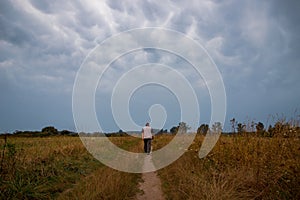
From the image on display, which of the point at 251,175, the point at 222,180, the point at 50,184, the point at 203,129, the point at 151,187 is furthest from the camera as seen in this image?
the point at 203,129

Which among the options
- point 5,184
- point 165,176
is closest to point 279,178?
point 165,176

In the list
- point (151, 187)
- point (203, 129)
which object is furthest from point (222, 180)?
point (203, 129)

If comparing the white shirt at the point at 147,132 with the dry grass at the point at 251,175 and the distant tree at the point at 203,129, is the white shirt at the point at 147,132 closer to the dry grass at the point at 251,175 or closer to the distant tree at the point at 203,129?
the distant tree at the point at 203,129

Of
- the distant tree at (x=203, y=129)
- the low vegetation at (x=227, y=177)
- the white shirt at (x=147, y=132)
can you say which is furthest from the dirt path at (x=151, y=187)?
the white shirt at (x=147, y=132)

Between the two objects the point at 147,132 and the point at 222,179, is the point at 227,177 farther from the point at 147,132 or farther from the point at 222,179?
the point at 147,132

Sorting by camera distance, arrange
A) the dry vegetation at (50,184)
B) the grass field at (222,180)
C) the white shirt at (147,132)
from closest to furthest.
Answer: the grass field at (222,180)
the dry vegetation at (50,184)
the white shirt at (147,132)

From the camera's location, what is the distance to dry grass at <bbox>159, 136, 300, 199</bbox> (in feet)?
16.2

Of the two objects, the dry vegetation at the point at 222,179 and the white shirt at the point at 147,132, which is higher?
the white shirt at the point at 147,132

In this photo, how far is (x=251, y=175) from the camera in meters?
5.86

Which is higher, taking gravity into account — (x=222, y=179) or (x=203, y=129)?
(x=203, y=129)

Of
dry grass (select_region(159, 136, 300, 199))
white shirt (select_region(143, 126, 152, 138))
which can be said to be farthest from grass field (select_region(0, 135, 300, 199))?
white shirt (select_region(143, 126, 152, 138))

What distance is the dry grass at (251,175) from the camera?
4.94 metres

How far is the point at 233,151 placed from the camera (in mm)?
7363

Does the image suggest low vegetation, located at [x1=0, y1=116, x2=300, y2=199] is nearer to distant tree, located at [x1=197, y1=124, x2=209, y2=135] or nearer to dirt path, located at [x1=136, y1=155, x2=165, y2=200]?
dirt path, located at [x1=136, y1=155, x2=165, y2=200]
